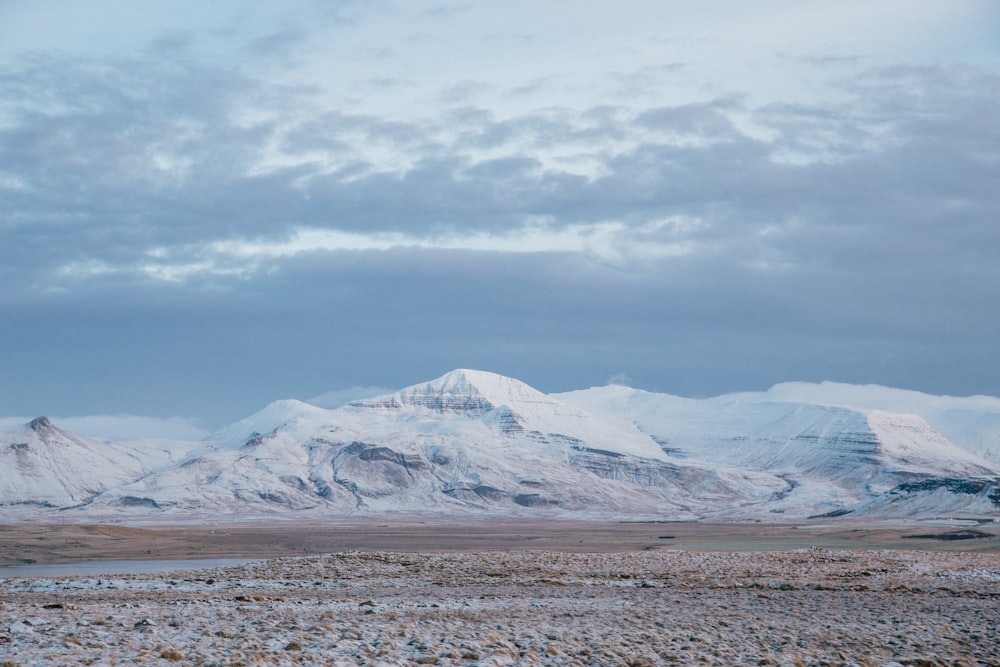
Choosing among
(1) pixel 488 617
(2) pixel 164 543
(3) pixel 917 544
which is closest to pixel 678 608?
(1) pixel 488 617

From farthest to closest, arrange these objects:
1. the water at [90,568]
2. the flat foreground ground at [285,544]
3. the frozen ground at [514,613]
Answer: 1. the flat foreground ground at [285,544]
2. the water at [90,568]
3. the frozen ground at [514,613]

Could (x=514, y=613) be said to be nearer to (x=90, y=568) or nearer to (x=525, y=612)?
(x=525, y=612)

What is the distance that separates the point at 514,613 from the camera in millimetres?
26812

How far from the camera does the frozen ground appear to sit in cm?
1966

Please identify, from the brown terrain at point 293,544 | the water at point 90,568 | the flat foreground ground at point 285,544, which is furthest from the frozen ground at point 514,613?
the brown terrain at point 293,544

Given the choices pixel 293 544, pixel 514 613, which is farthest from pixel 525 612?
pixel 293 544

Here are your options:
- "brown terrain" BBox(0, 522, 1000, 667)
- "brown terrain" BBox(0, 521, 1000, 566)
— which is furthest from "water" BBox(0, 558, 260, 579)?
"brown terrain" BBox(0, 522, 1000, 667)

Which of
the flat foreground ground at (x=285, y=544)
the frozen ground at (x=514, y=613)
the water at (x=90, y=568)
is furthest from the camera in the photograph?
the flat foreground ground at (x=285, y=544)

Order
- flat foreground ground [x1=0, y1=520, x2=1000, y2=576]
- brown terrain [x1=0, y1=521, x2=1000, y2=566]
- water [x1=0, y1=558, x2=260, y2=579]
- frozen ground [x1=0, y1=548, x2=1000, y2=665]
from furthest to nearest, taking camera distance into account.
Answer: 1. brown terrain [x1=0, y1=521, x2=1000, y2=566]
2. flat foreground ground [x1=0, y1=520, x2=1000, y2=576]
3. water [x1=0, y1=558, x2=260, y2=579]
4. frozen ground [x1=0, y1=548, x2=1000, y2=665]

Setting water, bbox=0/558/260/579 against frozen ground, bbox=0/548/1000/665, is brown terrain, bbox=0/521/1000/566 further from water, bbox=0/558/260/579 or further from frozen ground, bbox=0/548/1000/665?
frozen ground, bbox=0/548/1000/665

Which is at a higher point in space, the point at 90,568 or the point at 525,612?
the point at 525,612

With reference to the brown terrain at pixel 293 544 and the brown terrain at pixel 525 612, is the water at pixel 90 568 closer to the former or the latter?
the brown terrain at pixel 293 544

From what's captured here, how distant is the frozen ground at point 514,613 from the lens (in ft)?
64.5

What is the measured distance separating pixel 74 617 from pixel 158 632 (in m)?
3.04
